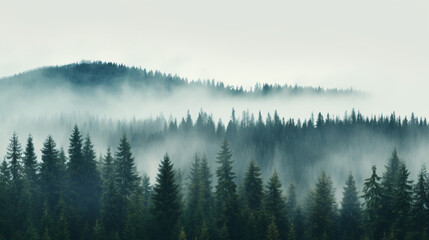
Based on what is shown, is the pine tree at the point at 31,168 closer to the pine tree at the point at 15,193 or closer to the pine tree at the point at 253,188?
the pine tree at the point at 15,193

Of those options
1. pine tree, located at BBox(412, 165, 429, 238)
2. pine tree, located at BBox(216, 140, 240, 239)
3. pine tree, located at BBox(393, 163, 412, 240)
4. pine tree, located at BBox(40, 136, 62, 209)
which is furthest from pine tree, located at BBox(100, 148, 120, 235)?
pine tree, located at BBox(412, 165, 429, 238)

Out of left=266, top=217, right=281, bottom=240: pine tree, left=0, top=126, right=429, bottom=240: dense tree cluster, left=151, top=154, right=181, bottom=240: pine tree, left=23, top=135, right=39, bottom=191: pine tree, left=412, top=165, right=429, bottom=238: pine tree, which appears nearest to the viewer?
left=412, top=165, right=429, bottom=238: pine tree

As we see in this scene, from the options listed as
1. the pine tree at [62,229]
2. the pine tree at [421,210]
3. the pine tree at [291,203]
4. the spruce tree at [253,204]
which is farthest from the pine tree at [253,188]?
the pine tree at [62,229]

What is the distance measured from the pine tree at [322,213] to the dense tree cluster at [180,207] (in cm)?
13

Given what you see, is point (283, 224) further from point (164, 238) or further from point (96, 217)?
point (96, 217)

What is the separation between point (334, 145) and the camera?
7052 inches

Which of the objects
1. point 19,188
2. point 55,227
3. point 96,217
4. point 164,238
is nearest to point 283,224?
point 164,238

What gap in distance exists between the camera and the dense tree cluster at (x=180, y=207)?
54.8m

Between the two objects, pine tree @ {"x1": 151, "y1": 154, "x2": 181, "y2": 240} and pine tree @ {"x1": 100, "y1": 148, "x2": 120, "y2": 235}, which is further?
pine tree @ {"x1": 100, "y1": 148, "x2": 120, "y2": 235}

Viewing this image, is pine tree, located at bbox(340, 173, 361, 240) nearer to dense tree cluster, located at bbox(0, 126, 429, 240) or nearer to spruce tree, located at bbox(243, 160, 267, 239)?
dense tree cluster, located at bbox(0, 126, 429, 240)

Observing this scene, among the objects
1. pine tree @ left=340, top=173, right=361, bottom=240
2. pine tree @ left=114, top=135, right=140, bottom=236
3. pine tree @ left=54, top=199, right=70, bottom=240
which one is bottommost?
pine tree @ left=340, top=173, right=361, bottom=240

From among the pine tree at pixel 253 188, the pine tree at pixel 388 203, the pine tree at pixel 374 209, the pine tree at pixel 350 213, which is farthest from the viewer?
the pine tree at pixel 350 213

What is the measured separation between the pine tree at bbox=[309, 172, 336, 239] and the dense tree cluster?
13 cm

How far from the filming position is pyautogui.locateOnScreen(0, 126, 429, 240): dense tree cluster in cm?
5475
